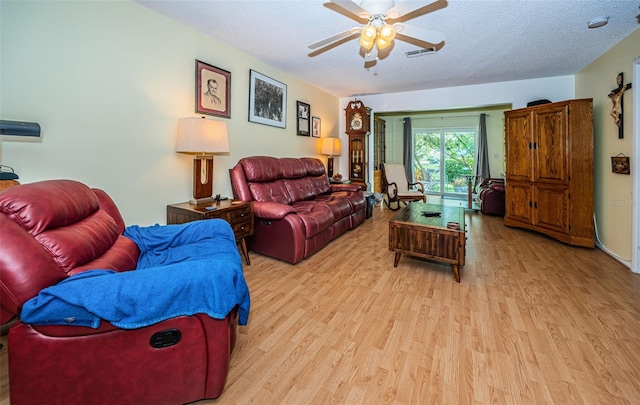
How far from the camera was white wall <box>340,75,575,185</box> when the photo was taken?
431 cm

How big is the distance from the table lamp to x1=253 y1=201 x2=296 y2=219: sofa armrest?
0.48m

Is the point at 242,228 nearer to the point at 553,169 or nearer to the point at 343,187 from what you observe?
the point at 343,187

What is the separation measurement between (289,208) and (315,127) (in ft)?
8.49

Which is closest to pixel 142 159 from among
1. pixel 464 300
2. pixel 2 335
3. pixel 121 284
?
pixel 2 335

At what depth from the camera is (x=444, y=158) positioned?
7.86 metres

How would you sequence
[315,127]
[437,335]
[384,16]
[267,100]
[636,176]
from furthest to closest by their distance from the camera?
[315,127] → [267,100] → [636,176] → [384,16] → [437,335]

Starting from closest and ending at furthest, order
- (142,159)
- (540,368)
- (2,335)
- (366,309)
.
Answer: (540,368) < (2,335) < (366,309) < (142,159)

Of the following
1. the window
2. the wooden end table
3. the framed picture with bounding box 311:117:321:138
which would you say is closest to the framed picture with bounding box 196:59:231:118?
A: the wooden end table

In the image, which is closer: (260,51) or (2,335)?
(2,335)

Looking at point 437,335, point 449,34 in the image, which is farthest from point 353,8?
point 437,335

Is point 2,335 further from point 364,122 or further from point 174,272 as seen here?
point 364,122

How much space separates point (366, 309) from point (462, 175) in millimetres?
6982

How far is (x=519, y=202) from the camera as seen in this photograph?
412 centimetres

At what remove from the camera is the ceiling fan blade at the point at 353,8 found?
5.87 ft
